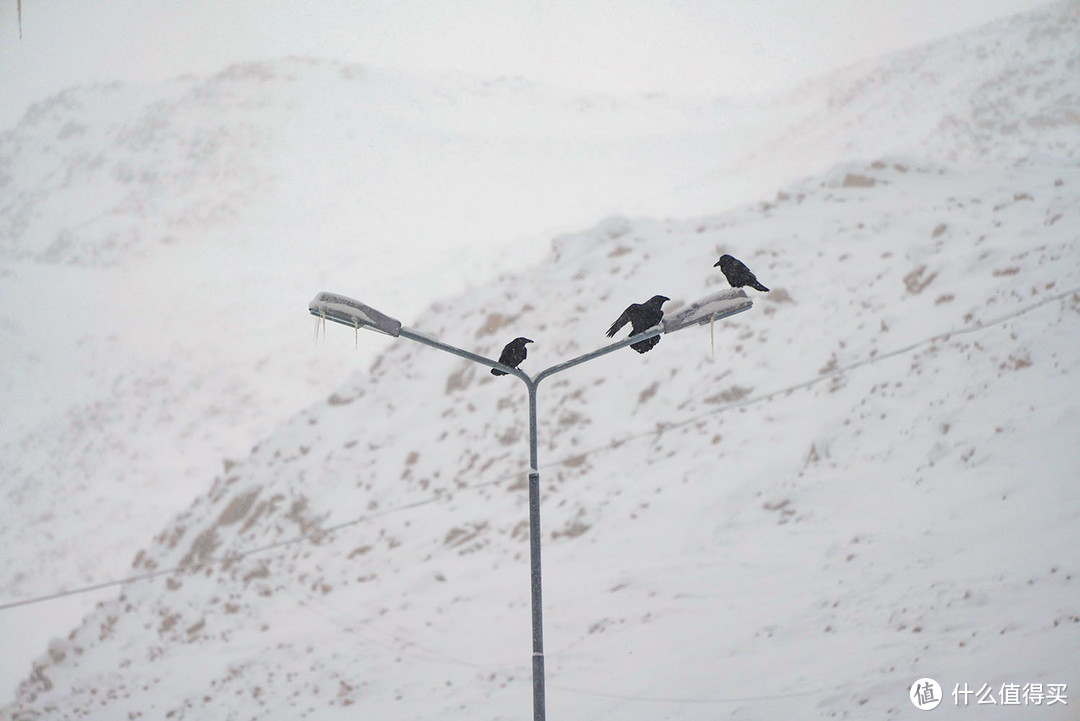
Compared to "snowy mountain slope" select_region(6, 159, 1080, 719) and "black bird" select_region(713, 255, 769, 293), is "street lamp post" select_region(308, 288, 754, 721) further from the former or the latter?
"snowy mountain slope" select_region(6, 159, 1080, 719)

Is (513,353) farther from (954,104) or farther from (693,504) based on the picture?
(954,104)

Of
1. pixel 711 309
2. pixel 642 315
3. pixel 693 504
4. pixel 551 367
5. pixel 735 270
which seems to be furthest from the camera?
pixel 693 504

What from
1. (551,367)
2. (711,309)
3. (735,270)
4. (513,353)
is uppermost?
(735,270)

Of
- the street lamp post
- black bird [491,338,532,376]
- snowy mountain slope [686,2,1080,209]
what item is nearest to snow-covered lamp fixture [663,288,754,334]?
the street lamp post

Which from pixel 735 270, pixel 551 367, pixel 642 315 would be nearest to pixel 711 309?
pixel 551 367

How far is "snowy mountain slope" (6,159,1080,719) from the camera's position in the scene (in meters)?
13.4

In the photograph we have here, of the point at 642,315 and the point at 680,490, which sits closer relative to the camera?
the point at 642,315

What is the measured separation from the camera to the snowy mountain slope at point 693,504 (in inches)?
528

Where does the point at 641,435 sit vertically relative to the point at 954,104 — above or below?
below

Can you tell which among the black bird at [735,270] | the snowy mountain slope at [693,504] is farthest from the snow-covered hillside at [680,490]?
the black bird at [735,270]

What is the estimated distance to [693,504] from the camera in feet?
60.8

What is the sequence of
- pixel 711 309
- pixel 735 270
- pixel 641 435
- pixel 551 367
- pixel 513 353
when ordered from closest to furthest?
pixel 551 367 < pixel 711 309 < pixel 513 353 < pixel 735 270 < pixel 641 435

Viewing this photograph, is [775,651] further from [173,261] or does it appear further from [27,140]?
[27,140]

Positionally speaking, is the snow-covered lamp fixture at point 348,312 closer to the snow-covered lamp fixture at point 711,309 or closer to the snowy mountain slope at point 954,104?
the snow-covered lamp fixture at point 711,309
